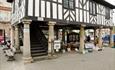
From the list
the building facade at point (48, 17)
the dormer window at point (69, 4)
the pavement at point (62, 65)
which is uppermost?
the dormer window at point (69, 4)

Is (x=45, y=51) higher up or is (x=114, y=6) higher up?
(x=114, y=6)

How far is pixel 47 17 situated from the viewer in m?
12.2

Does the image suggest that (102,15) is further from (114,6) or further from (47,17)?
(47,17)

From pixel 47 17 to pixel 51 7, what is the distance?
81cm

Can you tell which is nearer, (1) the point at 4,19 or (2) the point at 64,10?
(2) the point at 64,10

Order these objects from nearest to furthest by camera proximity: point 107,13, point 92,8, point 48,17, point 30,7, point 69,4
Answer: point 30,7, point 48,17, point 69,4, point 92,8, point 107,13

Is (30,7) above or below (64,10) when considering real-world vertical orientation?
below

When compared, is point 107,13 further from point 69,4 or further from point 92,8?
point 69,4

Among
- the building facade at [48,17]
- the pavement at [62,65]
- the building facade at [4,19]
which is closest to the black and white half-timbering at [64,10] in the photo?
the building facade at [48,17]

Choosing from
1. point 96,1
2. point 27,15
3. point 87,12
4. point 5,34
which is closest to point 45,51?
point 27,15

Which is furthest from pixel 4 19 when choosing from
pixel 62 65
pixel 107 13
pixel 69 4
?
pixel 62 65

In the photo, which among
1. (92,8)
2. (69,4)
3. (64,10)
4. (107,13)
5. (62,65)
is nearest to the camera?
(62,65)

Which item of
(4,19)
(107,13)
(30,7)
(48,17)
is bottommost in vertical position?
(48,17)

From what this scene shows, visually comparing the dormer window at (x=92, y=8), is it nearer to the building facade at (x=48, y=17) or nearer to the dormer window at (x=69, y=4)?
the building facade at (x=48, y=17)
